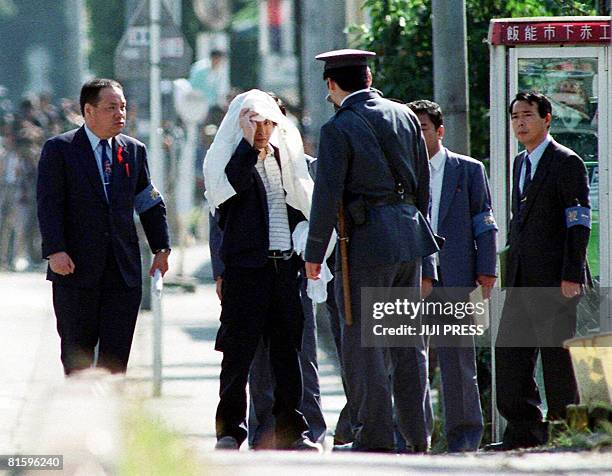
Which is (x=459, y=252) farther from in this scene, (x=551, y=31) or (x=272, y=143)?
(x=551, y=31)

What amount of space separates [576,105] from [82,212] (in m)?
2.93

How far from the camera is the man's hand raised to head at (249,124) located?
827 centimetres

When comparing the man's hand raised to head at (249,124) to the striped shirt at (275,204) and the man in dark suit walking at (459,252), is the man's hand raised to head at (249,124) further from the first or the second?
the man in dark suit walking at (459,252)

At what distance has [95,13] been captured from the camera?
3981cm

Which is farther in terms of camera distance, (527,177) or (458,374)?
(458,374)

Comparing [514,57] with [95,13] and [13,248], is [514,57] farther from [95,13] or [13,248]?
[95,13]

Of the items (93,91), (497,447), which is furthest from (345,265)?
(497,447)

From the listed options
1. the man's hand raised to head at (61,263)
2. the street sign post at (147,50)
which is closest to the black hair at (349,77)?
the man's hand raised to head at (61,263)

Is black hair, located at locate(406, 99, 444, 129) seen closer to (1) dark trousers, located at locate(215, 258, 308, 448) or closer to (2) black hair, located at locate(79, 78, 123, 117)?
(1) dark trousers, located at locate(215, 258, 308, 448)

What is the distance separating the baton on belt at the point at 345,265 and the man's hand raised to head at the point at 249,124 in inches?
28.5

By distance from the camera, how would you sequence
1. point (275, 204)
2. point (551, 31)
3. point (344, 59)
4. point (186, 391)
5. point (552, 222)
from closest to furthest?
point (344, 59), point (275, 204), point (552, 222), point (551, 31), point (186, 391)

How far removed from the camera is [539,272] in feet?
28.4

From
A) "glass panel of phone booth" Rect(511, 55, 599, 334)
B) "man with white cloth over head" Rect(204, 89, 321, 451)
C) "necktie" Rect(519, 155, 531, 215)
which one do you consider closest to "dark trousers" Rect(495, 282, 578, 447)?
"necktie" Rect(519, 155, 531, 215)

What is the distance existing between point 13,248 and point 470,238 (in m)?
12.5
